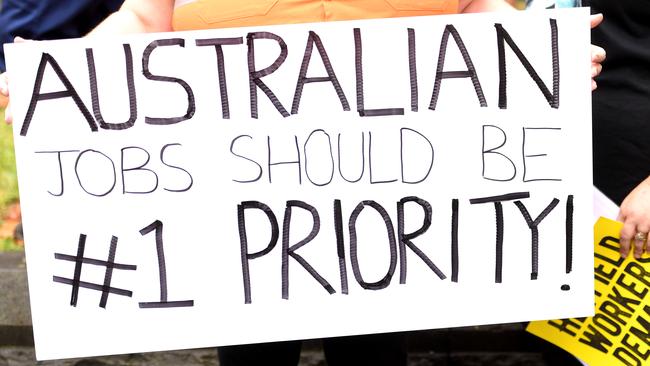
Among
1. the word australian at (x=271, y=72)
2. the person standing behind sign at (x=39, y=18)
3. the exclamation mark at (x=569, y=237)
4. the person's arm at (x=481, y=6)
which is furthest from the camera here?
the person standing behind sign at (x=39, y=18)

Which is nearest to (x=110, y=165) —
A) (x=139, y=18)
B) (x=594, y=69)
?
(x=139, y=18)

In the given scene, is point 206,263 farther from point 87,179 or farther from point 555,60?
point 555,60

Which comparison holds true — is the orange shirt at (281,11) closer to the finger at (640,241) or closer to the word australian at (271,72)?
the word australian at (271,72)

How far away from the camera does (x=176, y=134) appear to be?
176cm

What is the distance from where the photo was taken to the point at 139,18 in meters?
1.89

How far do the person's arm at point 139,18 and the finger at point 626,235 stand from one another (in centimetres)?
102

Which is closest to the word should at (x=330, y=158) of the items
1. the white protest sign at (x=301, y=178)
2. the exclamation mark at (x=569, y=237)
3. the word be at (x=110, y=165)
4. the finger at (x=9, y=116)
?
the white protest sign at (x=301, y=178)

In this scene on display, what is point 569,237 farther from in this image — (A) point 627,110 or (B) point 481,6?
(B) point 481,6

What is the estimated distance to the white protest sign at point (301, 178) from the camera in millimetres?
1740

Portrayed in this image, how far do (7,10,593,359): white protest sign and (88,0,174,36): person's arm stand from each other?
0.53 ft

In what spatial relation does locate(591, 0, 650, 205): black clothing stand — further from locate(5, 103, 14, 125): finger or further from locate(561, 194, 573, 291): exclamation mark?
locate(5, 103, 14, 125): finger

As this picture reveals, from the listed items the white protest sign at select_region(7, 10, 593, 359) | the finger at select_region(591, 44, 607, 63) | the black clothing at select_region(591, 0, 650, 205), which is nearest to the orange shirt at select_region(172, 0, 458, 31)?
the white protest sign at select_region(7, 10, 593, 359)

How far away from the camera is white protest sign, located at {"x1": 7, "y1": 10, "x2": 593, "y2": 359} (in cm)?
174

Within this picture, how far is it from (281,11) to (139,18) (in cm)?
31
